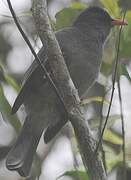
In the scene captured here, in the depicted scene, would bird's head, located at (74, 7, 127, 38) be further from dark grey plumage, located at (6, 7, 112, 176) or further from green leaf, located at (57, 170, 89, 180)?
green leaf, located at (57, 170, 89, 180)

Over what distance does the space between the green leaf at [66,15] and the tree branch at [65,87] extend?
2.40ft

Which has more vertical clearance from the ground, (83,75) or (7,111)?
(7,111)

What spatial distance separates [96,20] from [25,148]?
1.32m

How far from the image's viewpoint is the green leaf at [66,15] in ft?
13.8

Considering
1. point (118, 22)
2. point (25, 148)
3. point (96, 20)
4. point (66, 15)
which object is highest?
point (66, 15)

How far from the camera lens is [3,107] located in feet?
12.7

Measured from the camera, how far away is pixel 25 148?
426 cm

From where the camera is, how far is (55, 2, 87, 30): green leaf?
419 centimetres

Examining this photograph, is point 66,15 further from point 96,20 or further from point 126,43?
point 96,20

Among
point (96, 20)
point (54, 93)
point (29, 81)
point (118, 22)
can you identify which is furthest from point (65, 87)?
point (96, 20)

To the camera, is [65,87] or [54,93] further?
[54,93]

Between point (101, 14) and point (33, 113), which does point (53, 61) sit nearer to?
point (33, 113)

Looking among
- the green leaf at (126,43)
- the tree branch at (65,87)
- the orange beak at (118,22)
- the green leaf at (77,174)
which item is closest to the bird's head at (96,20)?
the orange beak at (118,22)

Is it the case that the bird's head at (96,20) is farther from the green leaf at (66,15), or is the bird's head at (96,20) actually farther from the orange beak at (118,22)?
the green leaf at (66,15)
